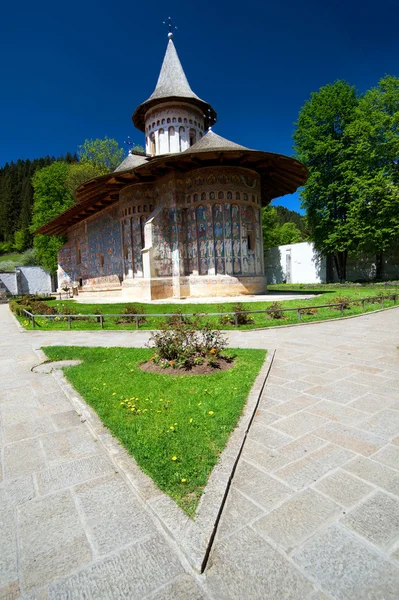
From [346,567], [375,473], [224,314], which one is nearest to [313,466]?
[375,473]

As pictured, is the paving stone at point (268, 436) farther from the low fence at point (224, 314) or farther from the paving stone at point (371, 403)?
the low fence at point (224, 314)

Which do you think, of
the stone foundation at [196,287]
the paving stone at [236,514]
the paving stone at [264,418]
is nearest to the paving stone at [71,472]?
the paving stone at [236,514]

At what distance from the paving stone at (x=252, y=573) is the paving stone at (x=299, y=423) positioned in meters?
1.39

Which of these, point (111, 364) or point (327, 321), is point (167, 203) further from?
point (111, 364)

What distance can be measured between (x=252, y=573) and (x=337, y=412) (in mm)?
2253

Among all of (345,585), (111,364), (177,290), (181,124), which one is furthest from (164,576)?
(181,124)

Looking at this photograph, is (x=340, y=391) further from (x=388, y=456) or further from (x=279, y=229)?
(x=279, y=229)

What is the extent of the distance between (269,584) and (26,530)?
4.93 feet

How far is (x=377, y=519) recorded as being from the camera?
200 centimetres

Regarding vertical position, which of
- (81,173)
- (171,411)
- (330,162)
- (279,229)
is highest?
(81,173)

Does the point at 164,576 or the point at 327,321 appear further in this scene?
the point at 327,321

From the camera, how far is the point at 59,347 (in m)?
7.29

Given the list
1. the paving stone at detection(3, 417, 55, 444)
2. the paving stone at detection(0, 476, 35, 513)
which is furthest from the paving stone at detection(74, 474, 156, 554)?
the paving stone at detection(3, 417, 55, 444)

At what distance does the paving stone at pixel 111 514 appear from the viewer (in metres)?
1.88
